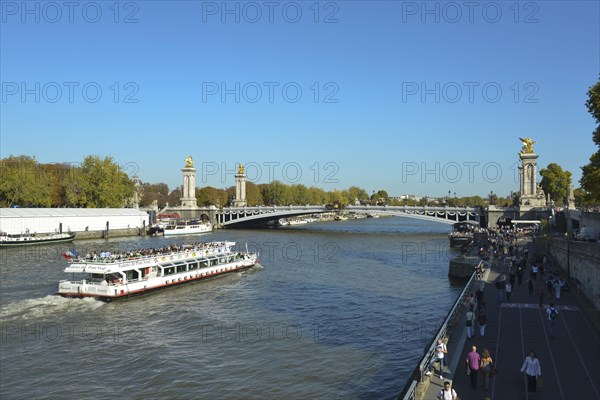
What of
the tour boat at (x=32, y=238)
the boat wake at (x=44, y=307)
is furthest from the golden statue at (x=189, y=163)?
the boat wake at (x=44, y=307)

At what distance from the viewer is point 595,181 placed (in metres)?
27.3

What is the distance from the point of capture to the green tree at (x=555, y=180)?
87125 mm

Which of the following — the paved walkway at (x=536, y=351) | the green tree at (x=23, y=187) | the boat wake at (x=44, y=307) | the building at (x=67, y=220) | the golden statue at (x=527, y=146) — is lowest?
the boat wake at (x=44, y=307)

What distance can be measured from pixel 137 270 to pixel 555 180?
3023 inches

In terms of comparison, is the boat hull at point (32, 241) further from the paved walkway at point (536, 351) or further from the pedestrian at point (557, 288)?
the pedestrian at point (557, 288)

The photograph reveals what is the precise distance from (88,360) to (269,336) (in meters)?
6.60

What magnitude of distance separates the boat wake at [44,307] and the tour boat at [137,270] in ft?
2.27

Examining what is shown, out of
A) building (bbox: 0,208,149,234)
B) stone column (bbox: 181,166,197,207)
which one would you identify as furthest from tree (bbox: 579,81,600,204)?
stone column (bbox: 181,166,197,207)

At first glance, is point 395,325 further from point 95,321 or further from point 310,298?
point 95,321

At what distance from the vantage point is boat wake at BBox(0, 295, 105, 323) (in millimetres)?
23562


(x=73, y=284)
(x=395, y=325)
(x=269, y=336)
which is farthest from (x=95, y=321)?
(x=395, y=325)

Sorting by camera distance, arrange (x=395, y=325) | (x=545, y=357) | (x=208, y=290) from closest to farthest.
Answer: (x=545, y=357)
(x=395, y=325)
(x=208, y=290)

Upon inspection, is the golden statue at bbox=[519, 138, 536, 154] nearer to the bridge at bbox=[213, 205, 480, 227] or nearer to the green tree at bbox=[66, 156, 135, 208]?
the bridge at bbox=[213, 205, 480, 227]

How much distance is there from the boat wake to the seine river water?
64 mm
